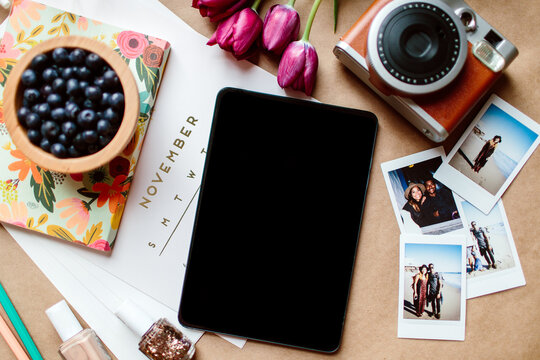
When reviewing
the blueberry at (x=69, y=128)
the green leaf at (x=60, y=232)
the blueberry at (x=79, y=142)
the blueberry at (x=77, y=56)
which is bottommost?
the green leaf at (x=60, y=232)

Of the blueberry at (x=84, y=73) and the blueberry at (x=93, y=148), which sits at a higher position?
the blueberry at (x=84, y=73)

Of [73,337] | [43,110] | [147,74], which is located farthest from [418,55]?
[73,337]

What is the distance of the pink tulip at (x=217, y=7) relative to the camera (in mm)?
657

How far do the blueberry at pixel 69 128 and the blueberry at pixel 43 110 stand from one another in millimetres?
26

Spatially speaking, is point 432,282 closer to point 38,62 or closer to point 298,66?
point 298,66

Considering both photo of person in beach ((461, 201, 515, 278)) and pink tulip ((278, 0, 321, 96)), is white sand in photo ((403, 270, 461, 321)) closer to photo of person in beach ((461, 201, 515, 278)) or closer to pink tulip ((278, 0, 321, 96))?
photo of person in beach ((461, 201, 515, 278))

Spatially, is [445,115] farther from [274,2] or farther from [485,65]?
[274,2]

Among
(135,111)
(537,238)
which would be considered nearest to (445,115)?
(537,238)

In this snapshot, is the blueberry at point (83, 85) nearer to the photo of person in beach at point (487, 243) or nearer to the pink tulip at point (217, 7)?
the pink tulip at point (217, 7)

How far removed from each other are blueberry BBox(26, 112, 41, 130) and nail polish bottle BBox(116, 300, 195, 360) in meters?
0.31

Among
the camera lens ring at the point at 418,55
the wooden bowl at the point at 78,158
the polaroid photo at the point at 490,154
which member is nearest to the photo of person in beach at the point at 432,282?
the polaroid photo at the point at 490,154

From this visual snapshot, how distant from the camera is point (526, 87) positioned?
27.7 inches

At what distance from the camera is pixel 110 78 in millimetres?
563

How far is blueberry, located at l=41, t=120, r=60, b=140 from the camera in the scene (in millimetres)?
554
